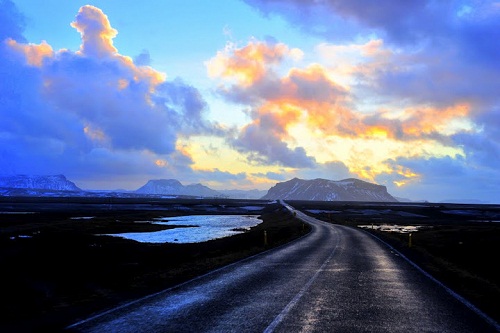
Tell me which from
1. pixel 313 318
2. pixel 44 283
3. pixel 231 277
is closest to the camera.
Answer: pixel 313 318

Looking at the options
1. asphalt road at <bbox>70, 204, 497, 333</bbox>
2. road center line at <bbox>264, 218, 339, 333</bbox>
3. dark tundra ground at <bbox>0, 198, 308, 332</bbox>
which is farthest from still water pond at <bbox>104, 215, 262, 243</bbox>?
road center line at <bbox>264, 218, 339, 333</bbox>

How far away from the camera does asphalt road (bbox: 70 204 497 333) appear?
898cm

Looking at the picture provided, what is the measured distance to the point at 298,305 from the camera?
1095cm

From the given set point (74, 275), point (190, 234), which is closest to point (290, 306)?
point (74, 275)

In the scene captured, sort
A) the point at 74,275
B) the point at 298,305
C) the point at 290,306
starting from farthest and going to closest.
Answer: the point at 74,275 < the point at 298,305 < the point at 290,306

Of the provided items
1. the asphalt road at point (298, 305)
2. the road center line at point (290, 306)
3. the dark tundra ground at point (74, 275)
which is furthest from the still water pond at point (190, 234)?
the road center line at point (290, 306)

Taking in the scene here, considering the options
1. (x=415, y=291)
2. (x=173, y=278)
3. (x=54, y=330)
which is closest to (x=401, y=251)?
(x=415, y=291)

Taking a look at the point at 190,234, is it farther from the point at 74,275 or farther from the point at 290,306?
the point at 290,306

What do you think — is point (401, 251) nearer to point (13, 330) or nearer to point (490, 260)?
point (490, 260)

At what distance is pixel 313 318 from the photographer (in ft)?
31.7

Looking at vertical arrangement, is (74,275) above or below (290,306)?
below

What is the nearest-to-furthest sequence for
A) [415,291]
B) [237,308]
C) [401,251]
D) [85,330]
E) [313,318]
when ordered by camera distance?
[85,330]
[313,318]
[237,308]
[415,291]
[401,251]

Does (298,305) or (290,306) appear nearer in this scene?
(290,306)

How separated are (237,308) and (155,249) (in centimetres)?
2400
